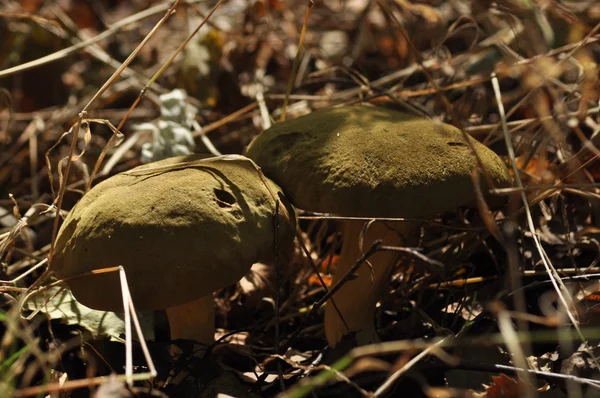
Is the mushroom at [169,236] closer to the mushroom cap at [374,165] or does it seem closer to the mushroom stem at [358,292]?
the mushroom cap at [374,165]

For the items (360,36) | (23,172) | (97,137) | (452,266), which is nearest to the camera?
(452,266)

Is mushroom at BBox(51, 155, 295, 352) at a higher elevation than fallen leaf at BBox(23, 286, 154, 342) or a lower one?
higher

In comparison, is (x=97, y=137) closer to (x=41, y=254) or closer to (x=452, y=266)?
(x=41, y=254)

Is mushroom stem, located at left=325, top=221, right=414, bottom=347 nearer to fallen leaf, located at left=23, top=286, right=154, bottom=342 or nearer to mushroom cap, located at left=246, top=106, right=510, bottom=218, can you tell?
mushroom cap, located at left=246, top=106, right=510, bottom=218

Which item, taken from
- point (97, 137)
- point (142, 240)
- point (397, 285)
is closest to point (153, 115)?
point (97, 137)

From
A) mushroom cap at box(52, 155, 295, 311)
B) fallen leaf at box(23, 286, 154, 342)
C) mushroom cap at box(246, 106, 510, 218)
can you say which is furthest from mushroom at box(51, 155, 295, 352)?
fallen leaf at box(23, 286, 154, 342)

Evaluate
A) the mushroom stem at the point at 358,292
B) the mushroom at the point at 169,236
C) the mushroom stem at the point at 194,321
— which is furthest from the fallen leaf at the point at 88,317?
the mushroom stem at the point at 358,292
